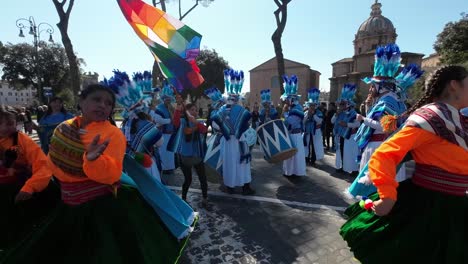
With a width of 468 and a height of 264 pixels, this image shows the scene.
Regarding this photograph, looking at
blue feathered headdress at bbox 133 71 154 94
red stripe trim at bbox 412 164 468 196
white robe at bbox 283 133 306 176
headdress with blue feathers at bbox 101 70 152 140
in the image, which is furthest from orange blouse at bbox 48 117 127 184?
white robe at bbox 283 133 306 176

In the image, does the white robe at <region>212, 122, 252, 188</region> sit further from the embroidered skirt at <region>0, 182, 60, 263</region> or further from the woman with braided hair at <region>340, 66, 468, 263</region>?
the woman with braided hair at <region>340, 66, 468, 263</region>

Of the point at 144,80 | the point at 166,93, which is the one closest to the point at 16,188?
the point at 144,80

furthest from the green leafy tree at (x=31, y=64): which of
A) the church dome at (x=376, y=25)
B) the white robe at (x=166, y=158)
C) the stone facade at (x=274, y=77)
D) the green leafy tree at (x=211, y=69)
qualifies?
the church dome at (x=376, y=25)

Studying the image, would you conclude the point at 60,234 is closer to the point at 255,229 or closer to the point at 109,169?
the point at 109,169

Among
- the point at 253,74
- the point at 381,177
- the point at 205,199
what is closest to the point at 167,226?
the point at 381,177

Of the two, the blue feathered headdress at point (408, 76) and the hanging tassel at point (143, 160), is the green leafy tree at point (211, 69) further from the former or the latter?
the hanging tassel at point (143, 160)

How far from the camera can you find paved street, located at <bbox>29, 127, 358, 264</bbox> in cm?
350

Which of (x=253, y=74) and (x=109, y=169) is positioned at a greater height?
(x=253, y=74)

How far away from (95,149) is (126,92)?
2862mm

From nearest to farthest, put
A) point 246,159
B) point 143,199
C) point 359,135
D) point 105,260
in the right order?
point 105,260
point 143,199
point 359,135
point 246,159

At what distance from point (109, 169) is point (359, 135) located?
4097mm

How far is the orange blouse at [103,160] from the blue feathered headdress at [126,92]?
2.25 metres

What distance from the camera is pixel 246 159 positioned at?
5773 mm

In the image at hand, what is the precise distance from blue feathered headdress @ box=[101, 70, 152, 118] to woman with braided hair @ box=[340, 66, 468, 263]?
3.55m
